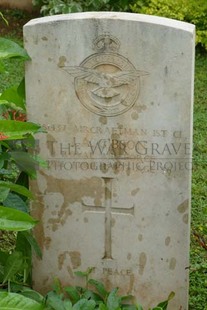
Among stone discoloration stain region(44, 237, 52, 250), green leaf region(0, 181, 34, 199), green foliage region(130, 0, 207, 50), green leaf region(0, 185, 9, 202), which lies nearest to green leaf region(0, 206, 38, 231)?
green leaf region(0, 185, 9, 202)

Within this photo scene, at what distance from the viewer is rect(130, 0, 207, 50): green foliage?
9.70 metres

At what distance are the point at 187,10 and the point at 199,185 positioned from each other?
14.3ft

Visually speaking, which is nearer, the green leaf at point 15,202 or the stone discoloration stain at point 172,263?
the green leaf at point 15,202

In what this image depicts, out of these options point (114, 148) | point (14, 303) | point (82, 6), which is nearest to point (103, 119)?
point (114, 148)

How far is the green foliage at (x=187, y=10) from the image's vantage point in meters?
9.70

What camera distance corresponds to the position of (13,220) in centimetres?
302

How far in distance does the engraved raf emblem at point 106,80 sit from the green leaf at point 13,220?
0.94 metres

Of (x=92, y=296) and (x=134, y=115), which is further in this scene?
(x=92, y=296)

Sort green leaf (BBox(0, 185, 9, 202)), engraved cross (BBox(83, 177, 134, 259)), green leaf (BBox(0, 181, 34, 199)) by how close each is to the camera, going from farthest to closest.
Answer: engraved cross (BBox(83, 177, 134, 259)), green leaf (BBox(0, 181, 34, 199)), green leaf (BBox(0, 185, 9, 202))

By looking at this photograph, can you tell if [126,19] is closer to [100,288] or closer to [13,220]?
[13,220]

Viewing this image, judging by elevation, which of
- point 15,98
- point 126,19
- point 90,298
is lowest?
point 90,298

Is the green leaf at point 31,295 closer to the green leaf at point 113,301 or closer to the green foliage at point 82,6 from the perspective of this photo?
the green leaf at point 113,301

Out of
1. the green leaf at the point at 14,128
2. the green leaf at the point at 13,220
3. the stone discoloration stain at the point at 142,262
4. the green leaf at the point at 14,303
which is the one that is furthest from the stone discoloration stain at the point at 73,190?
the green leaf at the point at 14,303

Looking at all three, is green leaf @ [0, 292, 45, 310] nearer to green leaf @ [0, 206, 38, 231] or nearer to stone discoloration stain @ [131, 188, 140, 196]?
green leaf @ [0, 206, 38, 231]
